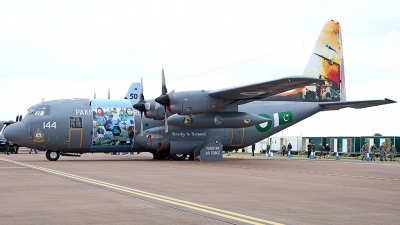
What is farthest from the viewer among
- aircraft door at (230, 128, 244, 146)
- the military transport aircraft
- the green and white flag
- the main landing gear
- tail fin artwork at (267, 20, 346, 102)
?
tail fin artwork at (267, 20, 346, 102)

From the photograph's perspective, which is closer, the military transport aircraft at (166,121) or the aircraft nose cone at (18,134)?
the military transport aircraft at (166,121)

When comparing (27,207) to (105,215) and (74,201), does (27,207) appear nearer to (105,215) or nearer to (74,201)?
(74,201)

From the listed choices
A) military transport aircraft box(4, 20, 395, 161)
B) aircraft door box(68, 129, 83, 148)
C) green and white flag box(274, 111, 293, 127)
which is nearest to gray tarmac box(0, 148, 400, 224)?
military transport aircraft box(4, 20, 395, 161)

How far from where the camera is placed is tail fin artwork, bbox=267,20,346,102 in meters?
35.2

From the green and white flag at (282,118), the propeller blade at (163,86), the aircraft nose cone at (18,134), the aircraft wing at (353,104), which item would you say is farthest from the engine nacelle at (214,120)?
the aircraft nose cone at (18,134)

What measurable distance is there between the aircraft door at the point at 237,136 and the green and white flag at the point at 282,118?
2.56 metres

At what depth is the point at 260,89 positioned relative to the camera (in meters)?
26.8

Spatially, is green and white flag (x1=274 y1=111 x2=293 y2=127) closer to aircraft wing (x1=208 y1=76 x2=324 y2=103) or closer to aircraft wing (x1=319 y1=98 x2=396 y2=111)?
aircraft wing (x1=319 y1=98 x2=396 y2=111)

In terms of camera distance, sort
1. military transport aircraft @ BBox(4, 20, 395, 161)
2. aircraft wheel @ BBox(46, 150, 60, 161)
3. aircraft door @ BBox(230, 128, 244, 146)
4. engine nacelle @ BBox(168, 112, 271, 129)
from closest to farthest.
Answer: military transport aircraft @ BBox(4, 20, 395, 161) < engine nacelle @ BBox(168, 112, 271, 129) < aircraft wheel @ BBox(46, 150, 60, 161) < aircraft door @ BBox(230, 128, 244, 146)

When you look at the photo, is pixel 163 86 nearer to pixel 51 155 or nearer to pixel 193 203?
pixel 51 155

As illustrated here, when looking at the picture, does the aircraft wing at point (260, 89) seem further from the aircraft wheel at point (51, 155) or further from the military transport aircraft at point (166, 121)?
the aircraft wheel at point (51, 155)

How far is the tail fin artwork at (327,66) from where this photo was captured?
1384 inches

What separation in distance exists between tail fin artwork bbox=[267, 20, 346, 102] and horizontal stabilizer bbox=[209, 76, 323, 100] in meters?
8.17

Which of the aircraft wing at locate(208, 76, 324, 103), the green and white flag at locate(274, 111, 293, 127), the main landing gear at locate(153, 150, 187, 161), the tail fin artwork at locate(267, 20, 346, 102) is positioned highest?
the tail fin artwork at locate(267, 20, 346, 102)
